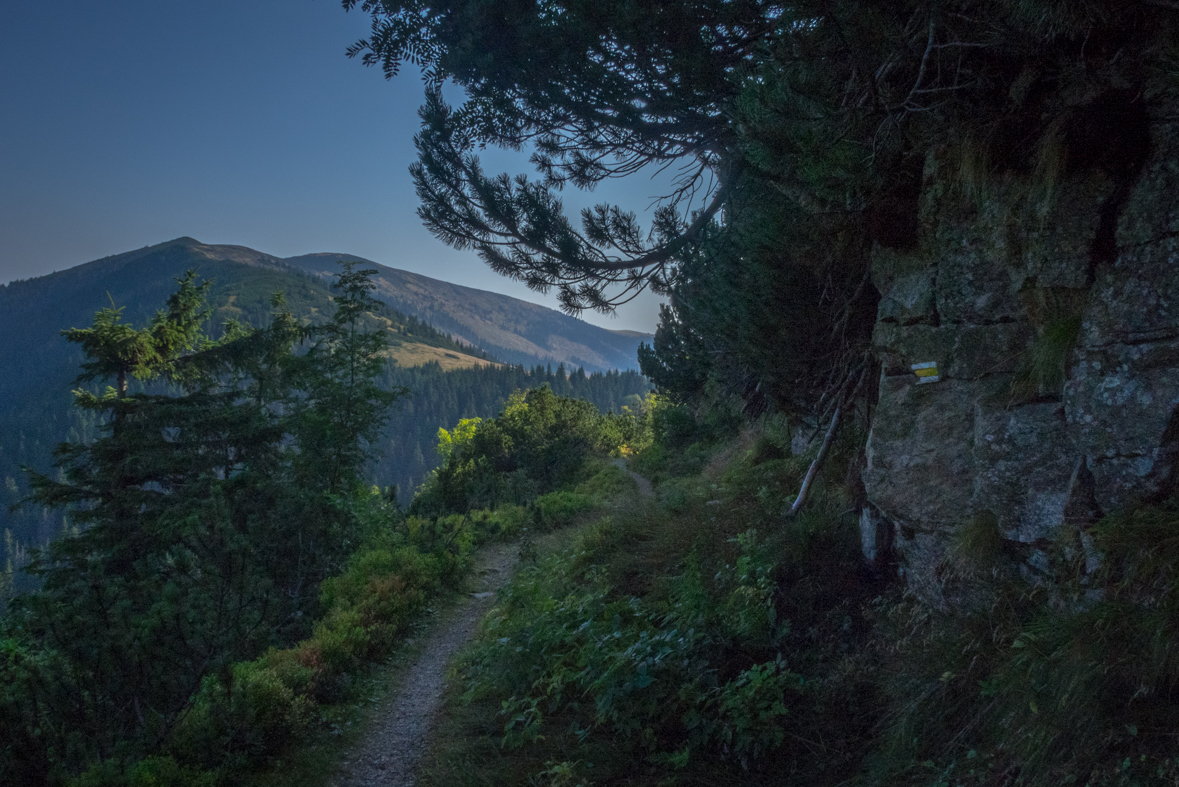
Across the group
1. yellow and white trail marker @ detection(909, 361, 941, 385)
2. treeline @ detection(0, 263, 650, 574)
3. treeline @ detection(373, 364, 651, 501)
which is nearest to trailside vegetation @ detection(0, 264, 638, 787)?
yellow and white trail marker @ detection(909, 361, 941, 385)

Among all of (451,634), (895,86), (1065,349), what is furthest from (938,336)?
(451,634)

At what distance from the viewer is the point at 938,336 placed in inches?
152

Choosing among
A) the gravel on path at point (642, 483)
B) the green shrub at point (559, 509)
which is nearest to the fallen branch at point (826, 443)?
the green shrub at point (559, 509)

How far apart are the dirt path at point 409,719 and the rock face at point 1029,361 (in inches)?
185

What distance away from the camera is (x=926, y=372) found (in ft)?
12.8

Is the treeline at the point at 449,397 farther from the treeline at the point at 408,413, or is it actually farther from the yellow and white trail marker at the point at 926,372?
the yellow and white trail marker at the point at 926,372

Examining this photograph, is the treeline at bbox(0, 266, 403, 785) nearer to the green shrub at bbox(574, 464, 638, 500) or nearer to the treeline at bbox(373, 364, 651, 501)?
the green shrub at bbox(574, 464, 638, 500)

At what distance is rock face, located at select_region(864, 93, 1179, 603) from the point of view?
2.61m

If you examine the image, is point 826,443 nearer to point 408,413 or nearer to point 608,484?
point 608,484

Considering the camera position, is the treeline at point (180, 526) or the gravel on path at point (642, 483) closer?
the treeline at point (180, 526)

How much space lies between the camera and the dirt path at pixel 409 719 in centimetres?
502

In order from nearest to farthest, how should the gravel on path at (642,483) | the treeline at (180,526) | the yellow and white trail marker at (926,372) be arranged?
the yellow and white trail marker at (926,372), the treeline at (180,526), the gravel on path at (642,483)

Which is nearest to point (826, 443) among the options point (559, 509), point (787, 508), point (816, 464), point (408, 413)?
point (816, 464)

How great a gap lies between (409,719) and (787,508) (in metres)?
4.64
